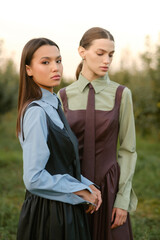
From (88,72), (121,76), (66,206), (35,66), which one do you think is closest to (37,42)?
(35,66)

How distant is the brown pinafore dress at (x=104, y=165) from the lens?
2.32 metres

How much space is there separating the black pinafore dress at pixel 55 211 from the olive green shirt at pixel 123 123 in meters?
0.55

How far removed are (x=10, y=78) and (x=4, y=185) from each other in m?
6.95

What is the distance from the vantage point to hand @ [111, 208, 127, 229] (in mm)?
2326

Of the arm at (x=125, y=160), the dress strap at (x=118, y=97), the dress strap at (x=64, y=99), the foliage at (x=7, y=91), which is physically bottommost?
the foliage at (x=7, y=91)

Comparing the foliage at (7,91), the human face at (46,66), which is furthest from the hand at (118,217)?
the foliage at (7,91)

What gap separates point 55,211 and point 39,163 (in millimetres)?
303

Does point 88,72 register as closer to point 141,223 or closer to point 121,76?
point 141,223

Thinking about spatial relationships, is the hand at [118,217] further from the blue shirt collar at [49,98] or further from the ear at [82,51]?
the ear at [82,51]

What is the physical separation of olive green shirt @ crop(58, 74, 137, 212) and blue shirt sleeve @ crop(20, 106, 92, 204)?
27.5 inches

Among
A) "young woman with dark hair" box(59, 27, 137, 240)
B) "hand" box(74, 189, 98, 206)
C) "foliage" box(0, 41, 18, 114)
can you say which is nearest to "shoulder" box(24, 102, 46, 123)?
"hand" box(74, 189, 98, 206)

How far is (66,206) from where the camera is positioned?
1.79 metres

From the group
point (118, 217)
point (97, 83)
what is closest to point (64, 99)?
point (97, 83)

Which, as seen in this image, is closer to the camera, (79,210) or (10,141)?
(79,210)
